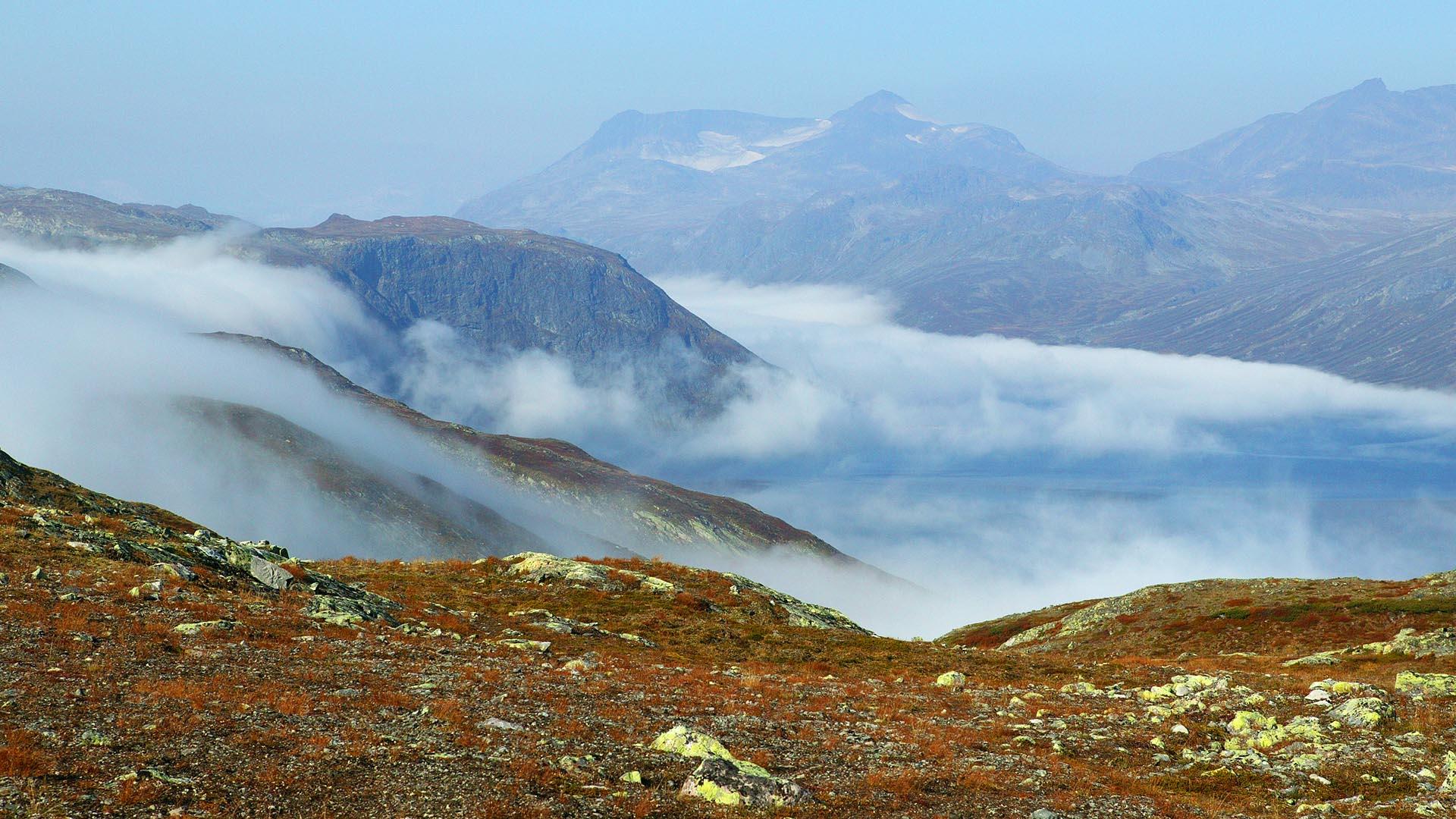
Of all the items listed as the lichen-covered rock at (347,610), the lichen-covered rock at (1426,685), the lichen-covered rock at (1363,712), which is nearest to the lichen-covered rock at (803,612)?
the lichen-covered rock at (347,610)

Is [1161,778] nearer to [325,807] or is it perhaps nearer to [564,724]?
[564,724]

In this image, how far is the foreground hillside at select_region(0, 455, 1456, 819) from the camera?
2320 cm

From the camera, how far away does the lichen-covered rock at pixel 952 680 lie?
47250 mm

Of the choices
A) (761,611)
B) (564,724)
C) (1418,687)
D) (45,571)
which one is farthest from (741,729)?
(761,611)

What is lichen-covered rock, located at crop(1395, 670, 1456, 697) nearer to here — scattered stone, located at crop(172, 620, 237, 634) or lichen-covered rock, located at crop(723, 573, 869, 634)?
lichen-covered rock, located at crop(723, 573, 869, 634)

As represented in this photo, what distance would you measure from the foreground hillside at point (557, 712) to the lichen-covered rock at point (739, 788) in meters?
0.08

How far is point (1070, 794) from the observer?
27.2 metres

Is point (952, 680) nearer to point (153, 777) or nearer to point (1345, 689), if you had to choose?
point (1345, 689)

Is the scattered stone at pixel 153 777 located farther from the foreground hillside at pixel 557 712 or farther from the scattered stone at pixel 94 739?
the scattered stone at pixel 94 739

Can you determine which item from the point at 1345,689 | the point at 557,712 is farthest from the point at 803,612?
the point at 557,712

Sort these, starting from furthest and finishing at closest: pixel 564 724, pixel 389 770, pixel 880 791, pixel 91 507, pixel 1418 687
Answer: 1. pixel 91 507
2. pixel 1418 687
3. pixel 564 724
4. pixel 880 791
5. pixel 389 770

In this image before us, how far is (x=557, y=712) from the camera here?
31.4m

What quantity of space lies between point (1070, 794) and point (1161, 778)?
5222mm

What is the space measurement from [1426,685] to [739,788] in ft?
122
